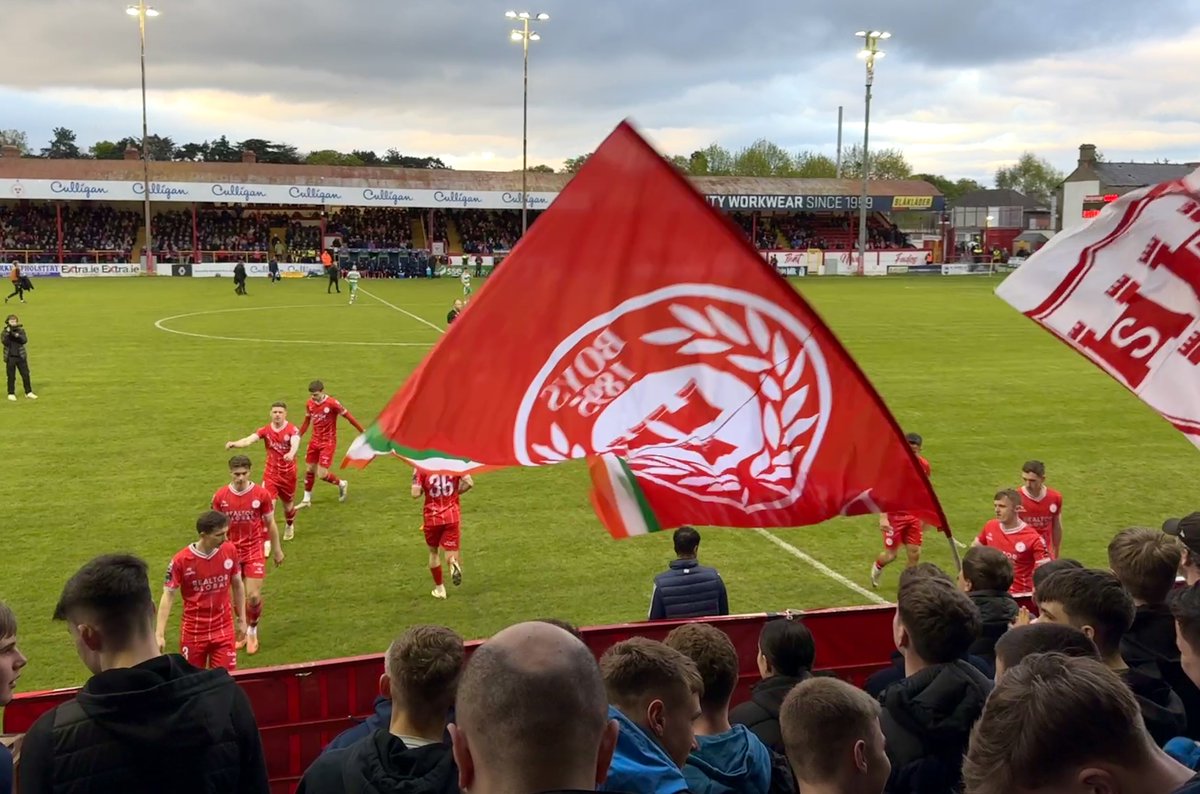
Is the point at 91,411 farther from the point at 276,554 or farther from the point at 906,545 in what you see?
Answer: the point at 906,545

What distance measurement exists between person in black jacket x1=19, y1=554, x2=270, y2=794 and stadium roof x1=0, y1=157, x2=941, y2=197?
56.9 metres

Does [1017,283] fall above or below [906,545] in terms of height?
above

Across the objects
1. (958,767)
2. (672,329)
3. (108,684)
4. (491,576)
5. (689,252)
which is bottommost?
(491,576)

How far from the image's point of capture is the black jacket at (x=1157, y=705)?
3.84 meters

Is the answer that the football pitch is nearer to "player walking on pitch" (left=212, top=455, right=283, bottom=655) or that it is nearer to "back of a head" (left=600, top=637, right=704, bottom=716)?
"player walking on pitch" (left=212, top=455, right=283, bottom=655)

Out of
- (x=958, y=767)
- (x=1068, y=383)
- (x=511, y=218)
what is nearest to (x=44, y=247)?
(x=511, y=218)

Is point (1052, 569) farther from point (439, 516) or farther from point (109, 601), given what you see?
point (439, 516)

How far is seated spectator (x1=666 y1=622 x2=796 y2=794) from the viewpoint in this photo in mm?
3564

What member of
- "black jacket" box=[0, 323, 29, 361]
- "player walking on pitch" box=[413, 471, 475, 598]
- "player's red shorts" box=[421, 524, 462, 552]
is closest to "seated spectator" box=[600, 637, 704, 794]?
"player walking on pitch" box=[413, 471, 475, 598]

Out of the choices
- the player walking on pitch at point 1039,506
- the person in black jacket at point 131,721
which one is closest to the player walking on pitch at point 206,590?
the person in black jacket at point 131,721

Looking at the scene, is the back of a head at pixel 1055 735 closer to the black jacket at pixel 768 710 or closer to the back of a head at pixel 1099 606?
the black jacket at pixel 768 710

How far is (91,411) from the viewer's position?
62.2ft

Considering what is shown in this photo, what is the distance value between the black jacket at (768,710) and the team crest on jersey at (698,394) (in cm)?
98

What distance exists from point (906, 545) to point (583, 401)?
714 cm
